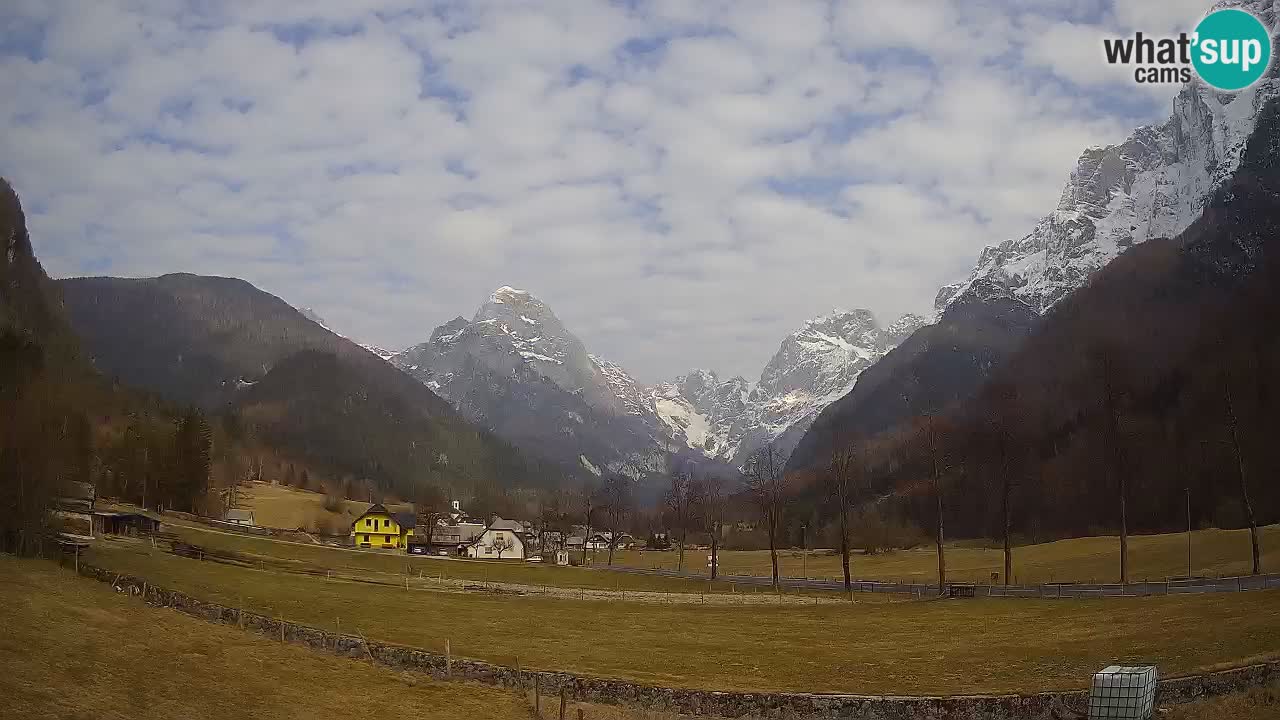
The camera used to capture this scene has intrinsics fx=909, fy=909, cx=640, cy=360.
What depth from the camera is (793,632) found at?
56.2m

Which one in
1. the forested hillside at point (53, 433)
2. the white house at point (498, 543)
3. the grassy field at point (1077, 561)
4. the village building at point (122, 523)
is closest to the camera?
the forested hillside at point (53, 433)

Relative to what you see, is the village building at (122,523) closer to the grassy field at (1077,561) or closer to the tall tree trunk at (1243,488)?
the grassy field at (1077,561)

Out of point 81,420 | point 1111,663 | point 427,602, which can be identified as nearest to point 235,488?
point 81,420

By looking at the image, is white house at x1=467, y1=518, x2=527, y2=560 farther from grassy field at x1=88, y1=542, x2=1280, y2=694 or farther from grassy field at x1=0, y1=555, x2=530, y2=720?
grassy field at x1=0, y1=555, x2=530, y2=720

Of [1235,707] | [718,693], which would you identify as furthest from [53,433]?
[1235,707]

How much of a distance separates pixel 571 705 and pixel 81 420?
86.7 meters

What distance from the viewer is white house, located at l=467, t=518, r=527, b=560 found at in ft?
545

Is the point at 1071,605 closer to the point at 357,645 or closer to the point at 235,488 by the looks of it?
the point at 357,645

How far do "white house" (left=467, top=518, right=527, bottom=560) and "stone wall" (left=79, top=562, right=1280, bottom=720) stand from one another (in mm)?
119305

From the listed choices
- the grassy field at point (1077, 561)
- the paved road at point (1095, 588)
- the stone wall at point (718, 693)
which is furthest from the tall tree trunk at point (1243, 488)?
the stone wall at point (718, 693)

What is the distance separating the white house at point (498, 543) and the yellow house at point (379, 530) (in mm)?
16512

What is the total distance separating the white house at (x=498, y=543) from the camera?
166250 millimetres

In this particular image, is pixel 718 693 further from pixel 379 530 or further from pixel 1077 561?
pixel 379 530

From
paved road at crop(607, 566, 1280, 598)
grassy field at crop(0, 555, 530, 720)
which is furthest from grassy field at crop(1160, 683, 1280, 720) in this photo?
paved road at crop(607, 566, 1280, 598)
